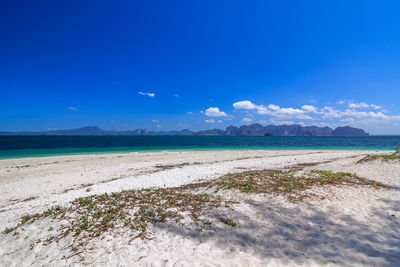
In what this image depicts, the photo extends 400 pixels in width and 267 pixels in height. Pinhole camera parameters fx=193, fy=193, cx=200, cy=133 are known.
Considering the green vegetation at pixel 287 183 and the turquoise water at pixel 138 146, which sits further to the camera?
the turquoise water at pixel 138 146

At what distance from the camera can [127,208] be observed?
6.93 meters

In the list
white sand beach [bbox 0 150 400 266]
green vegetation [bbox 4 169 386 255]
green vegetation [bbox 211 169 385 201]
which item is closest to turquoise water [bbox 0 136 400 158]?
green vegetation [bbox 4 169 386 255]

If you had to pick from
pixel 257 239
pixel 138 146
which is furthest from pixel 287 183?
pixel 138 146

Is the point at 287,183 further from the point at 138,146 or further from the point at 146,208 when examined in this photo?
the point at 138,146

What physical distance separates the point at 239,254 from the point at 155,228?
254 centimetres

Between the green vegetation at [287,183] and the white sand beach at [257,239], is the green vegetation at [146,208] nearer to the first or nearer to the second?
the green vegetation at [287,183]

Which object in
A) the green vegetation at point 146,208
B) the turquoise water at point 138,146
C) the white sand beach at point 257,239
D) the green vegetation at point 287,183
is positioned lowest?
the white sand beach at point 257,239

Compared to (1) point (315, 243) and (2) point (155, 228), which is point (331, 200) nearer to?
(1) point (315, 243)

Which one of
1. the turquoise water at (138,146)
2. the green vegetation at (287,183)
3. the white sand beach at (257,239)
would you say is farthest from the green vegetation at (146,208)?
the turquoise water at (138,146)

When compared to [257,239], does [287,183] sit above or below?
above

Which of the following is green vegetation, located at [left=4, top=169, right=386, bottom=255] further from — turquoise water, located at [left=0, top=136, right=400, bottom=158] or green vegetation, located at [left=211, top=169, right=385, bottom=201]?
turquoise water, located at [left=0, top=136, right=400, bottom=158]

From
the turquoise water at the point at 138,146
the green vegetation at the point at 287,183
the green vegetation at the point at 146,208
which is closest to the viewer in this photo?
the green vegetation at the point at 146,208

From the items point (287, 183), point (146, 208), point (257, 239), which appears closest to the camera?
point (257, 239)

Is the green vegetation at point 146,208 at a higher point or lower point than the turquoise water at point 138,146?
lower
